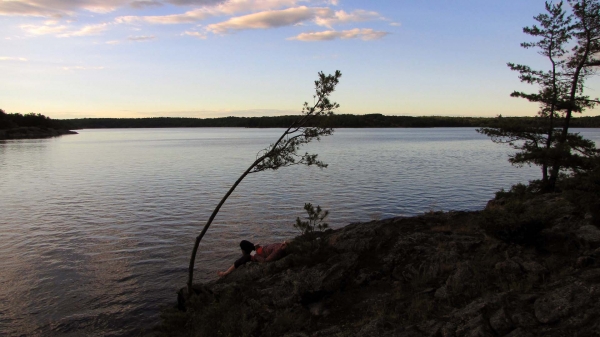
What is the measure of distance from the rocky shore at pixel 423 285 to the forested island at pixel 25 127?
14077 centimetres

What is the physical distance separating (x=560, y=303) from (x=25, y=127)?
161 m

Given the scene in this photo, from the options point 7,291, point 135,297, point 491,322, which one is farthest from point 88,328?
point 491,322

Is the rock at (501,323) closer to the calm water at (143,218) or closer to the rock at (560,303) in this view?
the rock at (560,303)

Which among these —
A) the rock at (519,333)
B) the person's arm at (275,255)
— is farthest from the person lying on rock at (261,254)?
the rock at (519,333)

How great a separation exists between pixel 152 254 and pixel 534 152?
16367 millimetres

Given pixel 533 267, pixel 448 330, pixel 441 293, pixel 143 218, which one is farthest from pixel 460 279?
pixel 143 218

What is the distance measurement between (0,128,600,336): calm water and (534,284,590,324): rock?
9303mm

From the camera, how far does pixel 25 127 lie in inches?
5359

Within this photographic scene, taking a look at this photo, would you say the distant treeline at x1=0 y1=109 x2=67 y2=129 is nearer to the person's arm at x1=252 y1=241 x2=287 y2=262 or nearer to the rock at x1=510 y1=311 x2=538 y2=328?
the person's arm at x1=252 y1=241 x2=287 y2=262

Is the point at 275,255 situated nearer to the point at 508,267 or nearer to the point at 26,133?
the point at 508,267

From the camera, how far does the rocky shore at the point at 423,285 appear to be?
279 inches

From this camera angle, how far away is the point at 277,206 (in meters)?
24.9

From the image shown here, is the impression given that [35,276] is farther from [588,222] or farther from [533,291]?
[588,222]

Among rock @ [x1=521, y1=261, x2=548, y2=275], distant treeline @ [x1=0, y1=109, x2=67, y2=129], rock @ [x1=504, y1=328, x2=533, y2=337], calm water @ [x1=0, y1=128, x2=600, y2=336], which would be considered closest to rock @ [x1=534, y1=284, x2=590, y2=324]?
rock @ [x1=504, y1=328, x2=533, y2=337]
